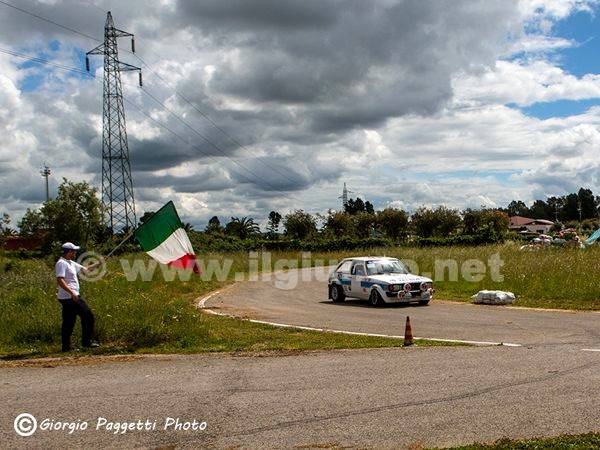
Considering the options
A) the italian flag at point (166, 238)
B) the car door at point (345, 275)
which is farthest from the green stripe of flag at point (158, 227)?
the car door at point (345, 275)

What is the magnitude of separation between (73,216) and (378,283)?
152 ft

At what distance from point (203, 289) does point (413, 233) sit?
192 ft

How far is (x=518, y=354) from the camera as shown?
32.6 feet

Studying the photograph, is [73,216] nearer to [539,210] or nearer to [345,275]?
[345,275]

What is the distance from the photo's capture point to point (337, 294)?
2178 cm

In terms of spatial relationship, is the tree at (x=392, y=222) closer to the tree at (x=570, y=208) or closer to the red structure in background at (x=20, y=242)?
the red structure in background at (x=20, y=242)

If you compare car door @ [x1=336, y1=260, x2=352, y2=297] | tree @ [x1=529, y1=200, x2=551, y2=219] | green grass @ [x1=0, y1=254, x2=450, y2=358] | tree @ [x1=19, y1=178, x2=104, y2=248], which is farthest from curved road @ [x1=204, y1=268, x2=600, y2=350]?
tree @ [x1=529, y1=200, x2=551, y2=219]

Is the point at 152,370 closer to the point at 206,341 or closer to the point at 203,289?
the point at 206,341

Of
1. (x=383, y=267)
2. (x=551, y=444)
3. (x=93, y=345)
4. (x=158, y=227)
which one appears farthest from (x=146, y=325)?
(x=383, y=267)

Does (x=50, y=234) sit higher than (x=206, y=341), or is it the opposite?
(x=50, y=234)

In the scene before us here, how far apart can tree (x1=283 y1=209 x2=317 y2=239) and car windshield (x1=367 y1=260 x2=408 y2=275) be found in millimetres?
54593

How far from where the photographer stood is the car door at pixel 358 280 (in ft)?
67.7

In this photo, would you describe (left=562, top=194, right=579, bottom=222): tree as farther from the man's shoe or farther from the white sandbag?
the man's shoe

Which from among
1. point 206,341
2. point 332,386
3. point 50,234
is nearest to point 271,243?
point 50,234
